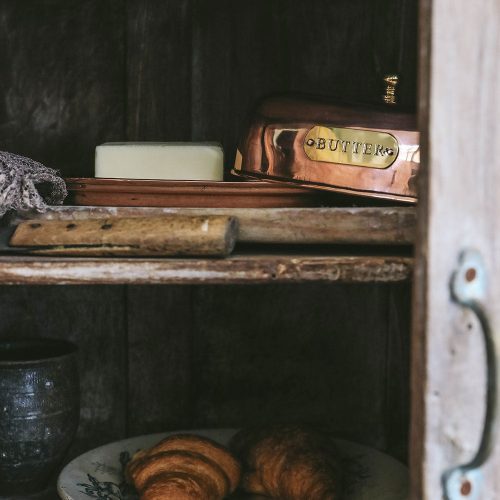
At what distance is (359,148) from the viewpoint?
64 cm

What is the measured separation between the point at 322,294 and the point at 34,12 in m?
0.48

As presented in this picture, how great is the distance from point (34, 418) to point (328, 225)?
0.35 meters

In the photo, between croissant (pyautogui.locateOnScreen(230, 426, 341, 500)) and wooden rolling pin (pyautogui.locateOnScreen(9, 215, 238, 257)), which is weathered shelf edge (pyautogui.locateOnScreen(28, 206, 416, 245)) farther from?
croissant (pyautogui.locateOnScreen(230, 426, 341, 500))

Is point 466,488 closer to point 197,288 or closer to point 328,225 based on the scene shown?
point 328,225

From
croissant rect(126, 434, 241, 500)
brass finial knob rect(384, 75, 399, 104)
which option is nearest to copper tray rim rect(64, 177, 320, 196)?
brass finial knob rect(384, 75, 399, 104)

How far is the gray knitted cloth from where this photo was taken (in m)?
0.63

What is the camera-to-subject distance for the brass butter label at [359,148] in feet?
2.10

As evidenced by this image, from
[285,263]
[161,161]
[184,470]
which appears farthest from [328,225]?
[184,470]

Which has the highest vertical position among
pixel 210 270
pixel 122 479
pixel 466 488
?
pixel 210 270

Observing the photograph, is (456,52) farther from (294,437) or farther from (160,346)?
(160,346)

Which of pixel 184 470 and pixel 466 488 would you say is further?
pixel 184 470

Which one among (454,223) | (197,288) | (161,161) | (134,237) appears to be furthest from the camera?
(197,288)

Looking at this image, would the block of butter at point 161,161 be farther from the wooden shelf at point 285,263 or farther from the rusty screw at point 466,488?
the rusty screw at point 466,488

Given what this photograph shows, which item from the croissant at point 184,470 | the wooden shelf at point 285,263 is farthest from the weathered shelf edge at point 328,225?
the croissant at point 184,470
